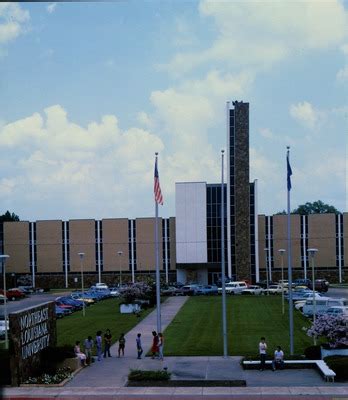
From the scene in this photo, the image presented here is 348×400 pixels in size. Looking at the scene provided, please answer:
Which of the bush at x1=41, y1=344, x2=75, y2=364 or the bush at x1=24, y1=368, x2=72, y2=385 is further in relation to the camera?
the bush at x1=41, y1=344, x2=75, y2=364

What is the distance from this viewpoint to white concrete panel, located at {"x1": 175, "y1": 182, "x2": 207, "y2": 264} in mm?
82625

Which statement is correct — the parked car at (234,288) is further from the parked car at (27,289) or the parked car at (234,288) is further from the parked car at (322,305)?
the parked car at (27,289)

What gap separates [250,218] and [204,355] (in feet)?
172

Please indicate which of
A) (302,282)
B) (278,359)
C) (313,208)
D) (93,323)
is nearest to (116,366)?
(278,359)

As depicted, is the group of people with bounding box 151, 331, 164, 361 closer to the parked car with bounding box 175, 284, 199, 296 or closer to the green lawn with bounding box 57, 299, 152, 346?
the green lawn with bounding box 57, 299, 152, 346

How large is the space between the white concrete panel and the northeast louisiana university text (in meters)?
54.9

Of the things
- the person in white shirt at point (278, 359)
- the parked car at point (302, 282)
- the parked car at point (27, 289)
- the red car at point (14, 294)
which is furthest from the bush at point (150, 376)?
the parked car at point (27, 289)

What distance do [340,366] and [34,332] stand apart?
1200cm

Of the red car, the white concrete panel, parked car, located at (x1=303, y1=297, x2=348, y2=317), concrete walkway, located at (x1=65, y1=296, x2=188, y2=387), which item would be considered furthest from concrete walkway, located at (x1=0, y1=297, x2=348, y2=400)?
the white concrete panel

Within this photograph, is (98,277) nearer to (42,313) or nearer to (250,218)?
(250,218)

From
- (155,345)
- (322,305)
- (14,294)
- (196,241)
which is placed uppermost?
(196,241)

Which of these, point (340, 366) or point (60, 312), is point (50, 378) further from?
point (60, 312)

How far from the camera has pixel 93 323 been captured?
146 feet

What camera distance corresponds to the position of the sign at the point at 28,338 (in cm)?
2398
